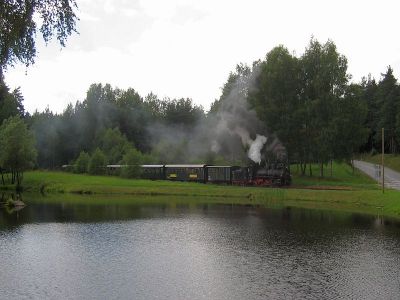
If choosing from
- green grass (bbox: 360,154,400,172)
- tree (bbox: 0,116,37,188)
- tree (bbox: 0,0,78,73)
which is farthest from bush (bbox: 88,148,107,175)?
tree (bbox: 0,0,78,73)

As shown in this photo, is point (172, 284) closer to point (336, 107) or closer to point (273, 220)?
point (273, 220)

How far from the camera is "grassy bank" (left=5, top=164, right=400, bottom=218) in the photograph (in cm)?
6206

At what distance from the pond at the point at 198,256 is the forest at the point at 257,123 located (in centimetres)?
3111

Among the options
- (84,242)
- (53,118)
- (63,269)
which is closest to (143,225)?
(84,242)

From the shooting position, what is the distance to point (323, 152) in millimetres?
80188

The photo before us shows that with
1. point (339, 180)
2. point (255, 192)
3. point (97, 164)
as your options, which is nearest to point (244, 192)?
point (255, 192)

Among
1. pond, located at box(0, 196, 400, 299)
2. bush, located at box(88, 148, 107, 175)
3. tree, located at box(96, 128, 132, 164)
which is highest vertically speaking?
tree, located at box(96, 128, 132, 164)

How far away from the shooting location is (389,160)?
116m

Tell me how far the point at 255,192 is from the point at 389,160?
2316 inches

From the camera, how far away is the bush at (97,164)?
105625 mm

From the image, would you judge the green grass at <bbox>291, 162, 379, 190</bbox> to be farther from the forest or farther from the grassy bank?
the forest

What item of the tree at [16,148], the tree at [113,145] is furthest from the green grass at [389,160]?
the tree at [16,148]

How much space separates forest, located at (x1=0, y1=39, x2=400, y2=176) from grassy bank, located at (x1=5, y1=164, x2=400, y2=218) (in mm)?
5410

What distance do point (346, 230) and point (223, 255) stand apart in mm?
15665
